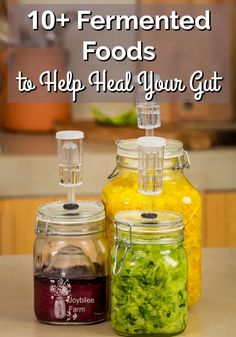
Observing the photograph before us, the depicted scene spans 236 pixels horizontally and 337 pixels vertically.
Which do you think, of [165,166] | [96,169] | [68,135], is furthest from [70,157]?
[96,169]

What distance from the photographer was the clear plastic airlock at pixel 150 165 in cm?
130

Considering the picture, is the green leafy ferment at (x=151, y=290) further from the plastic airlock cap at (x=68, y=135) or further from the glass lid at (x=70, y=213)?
the plastic airlock cap at (x=68, y=135)

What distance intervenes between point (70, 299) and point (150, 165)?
0.69 ft

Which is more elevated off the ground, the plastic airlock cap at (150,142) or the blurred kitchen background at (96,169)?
the plastic airlock cap at (150,142)

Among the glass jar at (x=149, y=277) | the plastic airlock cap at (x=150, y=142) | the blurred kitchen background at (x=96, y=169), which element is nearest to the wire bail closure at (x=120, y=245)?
the glass jar at (x=149, y=277)

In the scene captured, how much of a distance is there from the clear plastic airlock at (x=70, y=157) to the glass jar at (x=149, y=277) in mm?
114

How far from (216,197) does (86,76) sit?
75cm

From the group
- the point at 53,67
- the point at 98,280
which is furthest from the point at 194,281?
the point at 53,67

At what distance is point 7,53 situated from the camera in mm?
3303

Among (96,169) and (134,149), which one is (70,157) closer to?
(134,149)

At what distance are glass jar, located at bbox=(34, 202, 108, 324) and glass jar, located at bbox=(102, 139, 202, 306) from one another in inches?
1.6

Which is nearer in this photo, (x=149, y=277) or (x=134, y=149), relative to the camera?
(x=149, y=277)

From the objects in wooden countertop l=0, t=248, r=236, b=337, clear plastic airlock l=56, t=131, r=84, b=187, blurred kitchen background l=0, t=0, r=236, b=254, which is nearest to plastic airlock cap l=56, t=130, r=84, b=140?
clear plastic airlock l=56, t=131, r=84, b=187

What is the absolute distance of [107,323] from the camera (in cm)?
136
